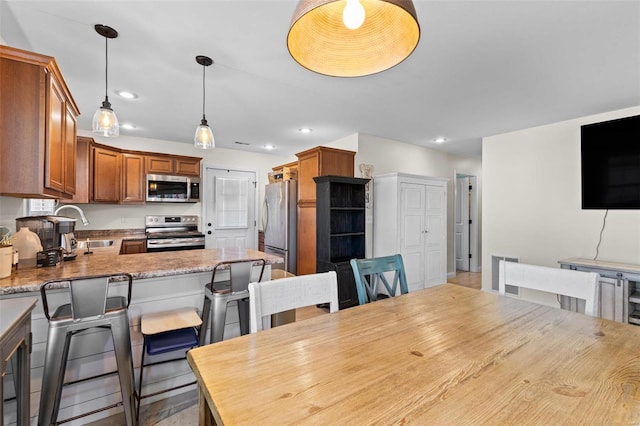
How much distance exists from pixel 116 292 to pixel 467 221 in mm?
6102

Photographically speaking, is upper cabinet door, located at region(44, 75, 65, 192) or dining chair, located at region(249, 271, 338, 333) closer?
dining chair, located at region(249, 271, 338, 333)

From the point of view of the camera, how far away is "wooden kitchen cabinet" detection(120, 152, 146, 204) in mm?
4219

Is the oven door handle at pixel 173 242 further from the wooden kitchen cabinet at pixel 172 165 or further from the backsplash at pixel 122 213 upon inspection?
the wooden kitchen cabinet at pixel 172 165

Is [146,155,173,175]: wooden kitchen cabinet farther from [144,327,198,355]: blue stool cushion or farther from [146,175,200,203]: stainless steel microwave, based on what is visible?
[144,327,198,355]: blue stool cushion

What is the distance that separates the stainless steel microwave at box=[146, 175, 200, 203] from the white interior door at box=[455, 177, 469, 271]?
512 cm

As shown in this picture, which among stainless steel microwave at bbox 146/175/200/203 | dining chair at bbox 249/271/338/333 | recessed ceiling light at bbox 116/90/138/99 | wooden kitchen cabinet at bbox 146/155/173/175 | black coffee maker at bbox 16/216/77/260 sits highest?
recessed ceiling light at bbox 116/90/138/99

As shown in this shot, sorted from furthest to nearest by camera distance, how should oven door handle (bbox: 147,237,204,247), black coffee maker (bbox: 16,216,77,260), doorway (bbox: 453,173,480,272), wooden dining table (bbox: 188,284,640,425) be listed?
1. doorway (bbox: 453,173,480,272)
2. oven door handle (bbox: 147,237,204,247)
3. black coffee maker (bbox: 16,216,77,260)
4. wooden dining table (bbox: 188,284,640,425)

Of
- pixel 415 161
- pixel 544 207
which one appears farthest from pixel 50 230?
pixel 544 207

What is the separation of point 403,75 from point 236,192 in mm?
3860

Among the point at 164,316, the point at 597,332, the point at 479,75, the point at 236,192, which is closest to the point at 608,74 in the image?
the point at 479,75

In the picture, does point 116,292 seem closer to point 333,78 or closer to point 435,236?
point 333,78

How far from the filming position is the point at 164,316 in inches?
68.8

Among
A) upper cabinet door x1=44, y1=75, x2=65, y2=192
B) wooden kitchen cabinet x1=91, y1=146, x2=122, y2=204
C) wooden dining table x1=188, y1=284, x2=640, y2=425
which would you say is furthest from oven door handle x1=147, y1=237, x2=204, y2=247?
wooden dining table x1=188, y1=284, x2=640, y2=425

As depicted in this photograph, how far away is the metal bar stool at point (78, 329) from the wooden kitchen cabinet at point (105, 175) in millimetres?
3102
